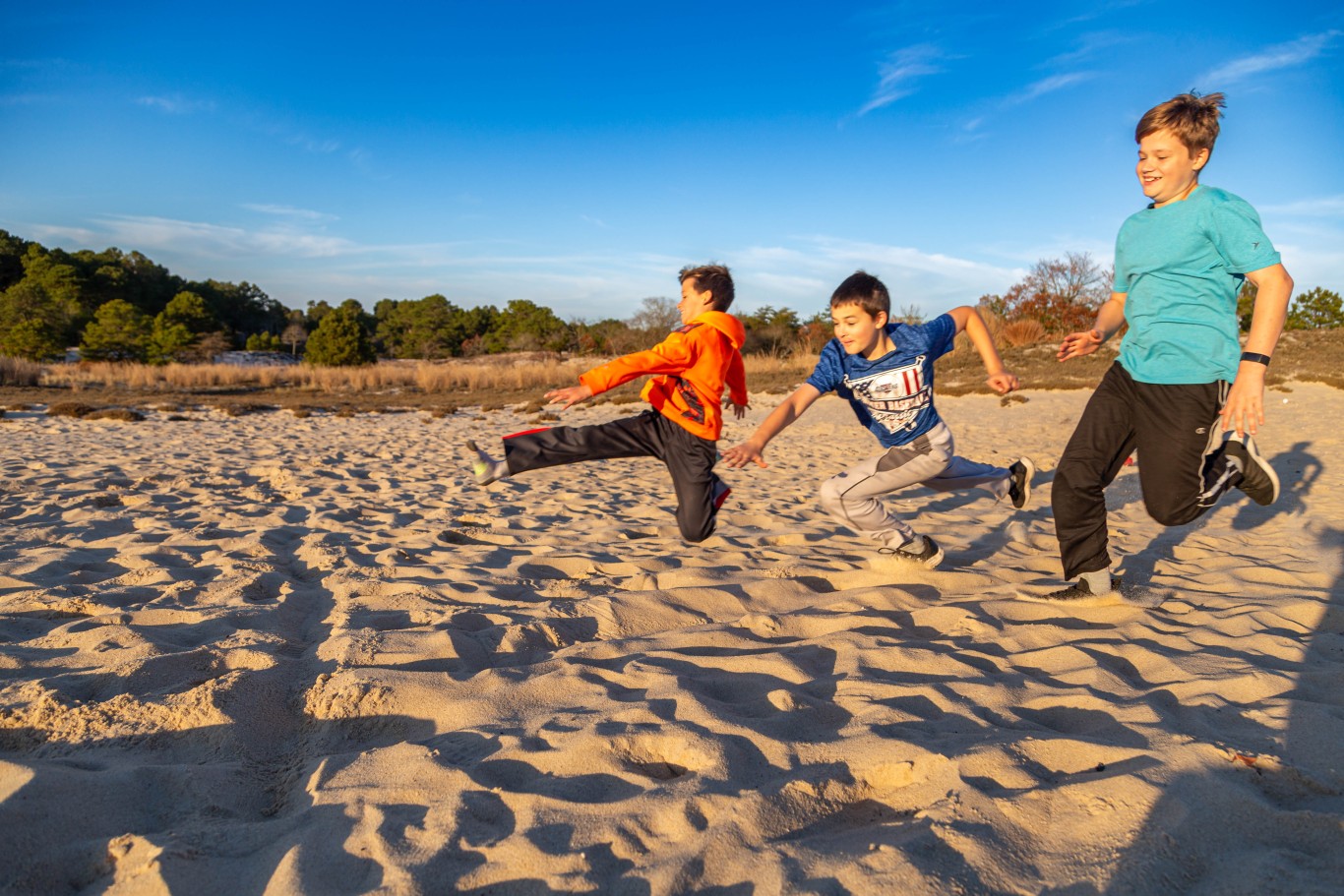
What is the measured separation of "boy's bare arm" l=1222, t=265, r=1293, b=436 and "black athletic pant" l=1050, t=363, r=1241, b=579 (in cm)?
26

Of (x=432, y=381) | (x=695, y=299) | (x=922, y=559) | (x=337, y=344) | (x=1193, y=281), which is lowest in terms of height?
(x=432, y=381)

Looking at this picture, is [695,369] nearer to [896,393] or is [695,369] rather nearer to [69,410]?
[896,393]

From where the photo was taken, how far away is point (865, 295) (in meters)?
3.89

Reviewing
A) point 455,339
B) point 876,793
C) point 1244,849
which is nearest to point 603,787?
point 876,793

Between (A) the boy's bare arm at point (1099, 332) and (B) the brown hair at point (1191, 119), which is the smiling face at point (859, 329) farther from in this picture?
(B) the brown hair at point (1191, 119)

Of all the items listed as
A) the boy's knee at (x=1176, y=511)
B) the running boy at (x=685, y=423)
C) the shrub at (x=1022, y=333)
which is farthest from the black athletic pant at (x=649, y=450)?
the shrub at (x=1022, y=333)

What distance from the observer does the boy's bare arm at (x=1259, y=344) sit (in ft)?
9.48

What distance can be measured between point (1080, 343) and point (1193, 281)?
1.65ft

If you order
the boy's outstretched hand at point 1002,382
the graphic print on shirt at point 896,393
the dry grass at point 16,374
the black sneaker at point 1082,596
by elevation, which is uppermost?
the boy's outstretched hand at point 1002,382

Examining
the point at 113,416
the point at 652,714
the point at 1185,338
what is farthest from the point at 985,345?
the point at 113,416

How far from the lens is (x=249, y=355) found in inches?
1745

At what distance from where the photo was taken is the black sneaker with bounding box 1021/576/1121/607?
364cm

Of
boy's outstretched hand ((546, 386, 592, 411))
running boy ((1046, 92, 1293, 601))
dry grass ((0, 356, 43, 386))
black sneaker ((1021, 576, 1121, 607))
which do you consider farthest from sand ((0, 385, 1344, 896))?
dry grass ((0, 356, 43, 386))

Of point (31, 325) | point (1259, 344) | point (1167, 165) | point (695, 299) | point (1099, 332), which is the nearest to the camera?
point (1259, 344)
